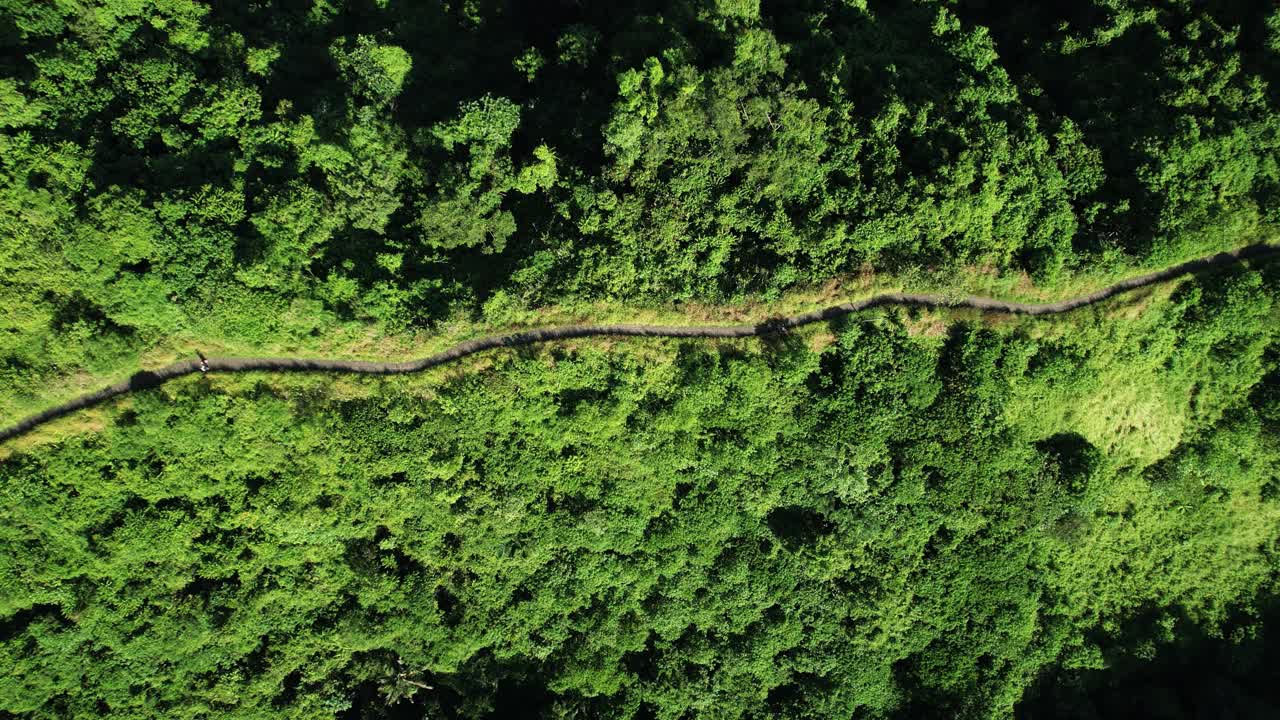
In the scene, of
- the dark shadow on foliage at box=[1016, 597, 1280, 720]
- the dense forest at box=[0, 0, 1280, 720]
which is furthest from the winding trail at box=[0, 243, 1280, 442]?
the dark shadow on foliage at box=[1016, 597, 1280, 720]

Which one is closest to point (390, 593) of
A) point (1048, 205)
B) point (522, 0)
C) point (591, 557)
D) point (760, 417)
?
point (591, 557)

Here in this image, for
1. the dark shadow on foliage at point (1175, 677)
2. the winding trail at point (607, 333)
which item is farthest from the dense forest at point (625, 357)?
the winding trail at point (607, 333)

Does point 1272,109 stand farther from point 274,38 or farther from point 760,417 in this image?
point 274,38

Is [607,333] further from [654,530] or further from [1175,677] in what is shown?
[1175,677]

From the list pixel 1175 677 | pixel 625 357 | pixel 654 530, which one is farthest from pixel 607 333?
pixel 1175 677

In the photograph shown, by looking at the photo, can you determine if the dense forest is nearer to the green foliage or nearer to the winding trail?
the green foliage

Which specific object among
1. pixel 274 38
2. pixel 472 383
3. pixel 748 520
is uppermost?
pixel 274 38

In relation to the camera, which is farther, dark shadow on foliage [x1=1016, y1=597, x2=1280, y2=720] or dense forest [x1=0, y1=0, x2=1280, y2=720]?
dark shadow on foliage [x1=1016, y1=597, x2=1280, y2=720]
